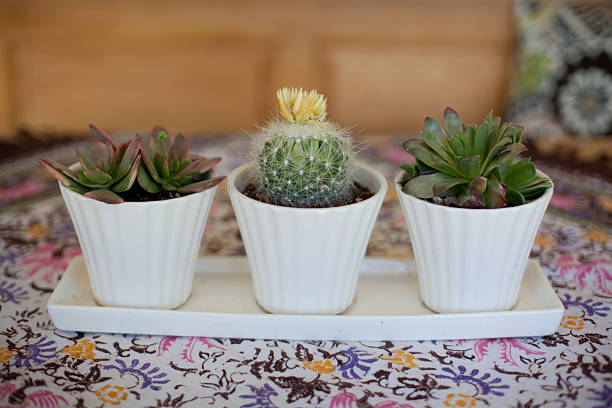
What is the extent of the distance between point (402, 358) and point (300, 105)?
29 centimetres

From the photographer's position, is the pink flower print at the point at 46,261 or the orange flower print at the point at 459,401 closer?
the orange flower print at the point at 459,401

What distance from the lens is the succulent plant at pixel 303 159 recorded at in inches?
23.5

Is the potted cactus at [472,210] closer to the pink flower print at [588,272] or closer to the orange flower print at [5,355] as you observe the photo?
the pink flower print at [588,272]

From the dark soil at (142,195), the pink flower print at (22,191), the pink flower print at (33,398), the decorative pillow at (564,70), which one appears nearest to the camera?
the pink flower print at (33,398)

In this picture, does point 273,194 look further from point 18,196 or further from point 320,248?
point 18,196

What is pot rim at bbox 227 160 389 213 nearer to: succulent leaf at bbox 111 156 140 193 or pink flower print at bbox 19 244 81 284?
succulent leaf at bbox 111 156 140 193

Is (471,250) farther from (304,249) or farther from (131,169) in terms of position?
(131,169)

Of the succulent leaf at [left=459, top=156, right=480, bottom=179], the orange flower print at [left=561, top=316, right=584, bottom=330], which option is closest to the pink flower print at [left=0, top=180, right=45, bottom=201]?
the succulent leaf at [left=459, top=156, right=480, bottom=179]

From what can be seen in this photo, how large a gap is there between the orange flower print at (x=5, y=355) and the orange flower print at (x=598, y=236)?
79 centimetres

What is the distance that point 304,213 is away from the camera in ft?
1.85

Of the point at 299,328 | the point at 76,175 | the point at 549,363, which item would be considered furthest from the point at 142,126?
the point at 549,363

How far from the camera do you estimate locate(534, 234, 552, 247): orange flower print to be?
845 millimetres

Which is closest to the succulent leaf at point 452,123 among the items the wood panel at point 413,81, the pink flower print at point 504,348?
the pink flower print at point 504,348

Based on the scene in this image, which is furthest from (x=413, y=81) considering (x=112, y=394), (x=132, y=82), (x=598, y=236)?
(x=112, y=394)
